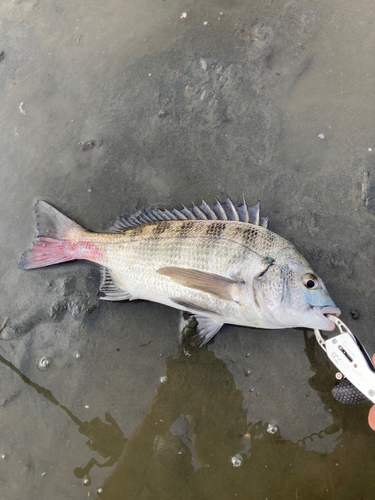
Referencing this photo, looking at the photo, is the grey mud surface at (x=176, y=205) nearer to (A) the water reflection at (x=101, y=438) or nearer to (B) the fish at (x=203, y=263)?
(A) the water reflection at (x=101, y=438)

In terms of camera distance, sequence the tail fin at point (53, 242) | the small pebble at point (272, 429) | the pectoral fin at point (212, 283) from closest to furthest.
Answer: the pectoral fin at point (212, 283), the small pebble at point (272, 429), the tail fin at point (53, 242)

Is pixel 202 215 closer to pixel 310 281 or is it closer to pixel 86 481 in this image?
pixel 310 281

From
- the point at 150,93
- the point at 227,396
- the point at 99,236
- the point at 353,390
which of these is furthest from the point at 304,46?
the point at 227,396

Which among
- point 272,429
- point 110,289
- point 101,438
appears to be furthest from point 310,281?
point 101,438

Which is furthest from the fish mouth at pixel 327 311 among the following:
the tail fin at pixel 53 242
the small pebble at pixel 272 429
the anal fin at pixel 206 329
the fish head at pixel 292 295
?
the tail fin at pixel 53 242

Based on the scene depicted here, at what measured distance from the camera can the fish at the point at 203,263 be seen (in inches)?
109

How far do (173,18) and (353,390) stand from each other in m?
4.46

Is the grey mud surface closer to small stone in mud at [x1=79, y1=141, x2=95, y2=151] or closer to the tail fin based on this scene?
small stone in mud at [x1=79, y1=141, x2=95, y2=151]

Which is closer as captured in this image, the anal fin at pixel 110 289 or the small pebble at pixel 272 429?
the small pebble at pixel 272 429

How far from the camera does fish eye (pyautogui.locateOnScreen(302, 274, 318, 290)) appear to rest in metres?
2.74

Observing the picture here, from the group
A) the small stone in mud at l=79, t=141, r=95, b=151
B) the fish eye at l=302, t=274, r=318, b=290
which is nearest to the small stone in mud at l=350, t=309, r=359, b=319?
the fish eye at l=302, t=274, r=318, b=290

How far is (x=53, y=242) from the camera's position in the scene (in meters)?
3.43

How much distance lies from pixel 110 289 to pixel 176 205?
3.84 feet

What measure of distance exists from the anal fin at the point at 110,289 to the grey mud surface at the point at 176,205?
0.14 meters
